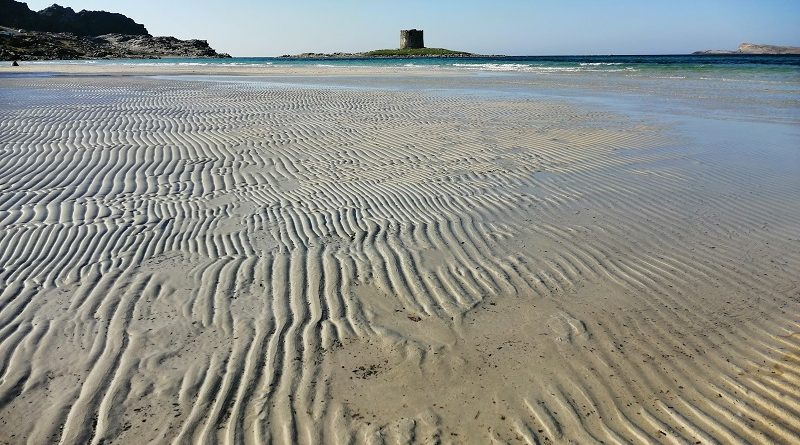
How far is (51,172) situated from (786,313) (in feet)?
30.7

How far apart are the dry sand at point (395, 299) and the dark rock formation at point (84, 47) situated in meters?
67.0

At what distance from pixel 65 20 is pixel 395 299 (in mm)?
146657

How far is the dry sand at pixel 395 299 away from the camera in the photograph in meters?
3.30

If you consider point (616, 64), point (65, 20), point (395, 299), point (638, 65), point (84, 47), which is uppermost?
point (65, 20)

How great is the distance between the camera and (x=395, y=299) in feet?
15.4

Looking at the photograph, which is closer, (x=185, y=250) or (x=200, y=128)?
(x=185, y=250)

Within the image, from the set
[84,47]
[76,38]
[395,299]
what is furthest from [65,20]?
[395,299]

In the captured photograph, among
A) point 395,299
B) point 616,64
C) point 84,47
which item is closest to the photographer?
point 395,299

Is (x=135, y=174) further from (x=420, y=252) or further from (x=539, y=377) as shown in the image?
(x=539, y=377)

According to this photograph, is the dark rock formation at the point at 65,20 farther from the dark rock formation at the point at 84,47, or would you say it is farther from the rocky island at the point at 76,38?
the dark rock formation at the point at 84,47

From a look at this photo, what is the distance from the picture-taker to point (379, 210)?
6988 millimetres

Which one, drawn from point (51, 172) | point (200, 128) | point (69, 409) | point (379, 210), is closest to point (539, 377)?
point (69, 409)

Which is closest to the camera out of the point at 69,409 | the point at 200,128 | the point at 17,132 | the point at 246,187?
the point at 69,409

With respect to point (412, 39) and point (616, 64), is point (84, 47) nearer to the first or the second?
point (412, 39)
